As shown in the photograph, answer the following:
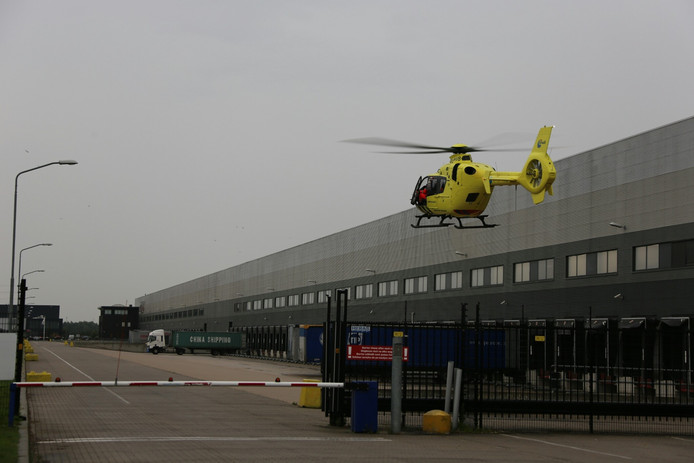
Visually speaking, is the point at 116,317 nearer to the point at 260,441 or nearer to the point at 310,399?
the point at 310,399

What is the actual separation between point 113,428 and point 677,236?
2694 cm

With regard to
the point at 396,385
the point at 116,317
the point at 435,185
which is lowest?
the point at 396,385

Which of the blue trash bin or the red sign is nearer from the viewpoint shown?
the blue trash bin

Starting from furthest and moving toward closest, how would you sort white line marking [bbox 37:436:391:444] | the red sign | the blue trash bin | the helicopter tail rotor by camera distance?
1. the helicopter tail rotor
2. the red sign
3. the blue trash bin
4. white line marking [bbox 37:436:391:444]

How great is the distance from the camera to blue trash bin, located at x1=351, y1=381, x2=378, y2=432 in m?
18.0

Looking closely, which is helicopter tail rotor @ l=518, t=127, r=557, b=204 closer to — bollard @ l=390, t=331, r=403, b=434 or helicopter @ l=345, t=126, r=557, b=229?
helicopter @ l=345, t=126, r=557, b=229

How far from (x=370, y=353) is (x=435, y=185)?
1320 cm

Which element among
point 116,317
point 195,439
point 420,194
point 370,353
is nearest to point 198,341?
point 420,194

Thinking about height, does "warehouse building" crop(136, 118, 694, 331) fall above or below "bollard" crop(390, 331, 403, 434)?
above

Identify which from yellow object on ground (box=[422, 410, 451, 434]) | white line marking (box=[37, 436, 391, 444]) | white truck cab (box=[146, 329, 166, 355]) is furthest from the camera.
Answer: white truck cab (box=[146, 329, 166, 355])

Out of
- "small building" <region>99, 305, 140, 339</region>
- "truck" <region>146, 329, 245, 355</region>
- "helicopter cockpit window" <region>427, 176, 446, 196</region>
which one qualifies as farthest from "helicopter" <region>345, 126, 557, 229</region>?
"small building" <region>99, 305, 140, 339</region>

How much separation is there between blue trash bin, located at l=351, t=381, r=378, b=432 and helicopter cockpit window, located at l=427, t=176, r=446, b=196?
1380 centimetres

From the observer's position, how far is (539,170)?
28656mm

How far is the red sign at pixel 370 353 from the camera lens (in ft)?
61.0
